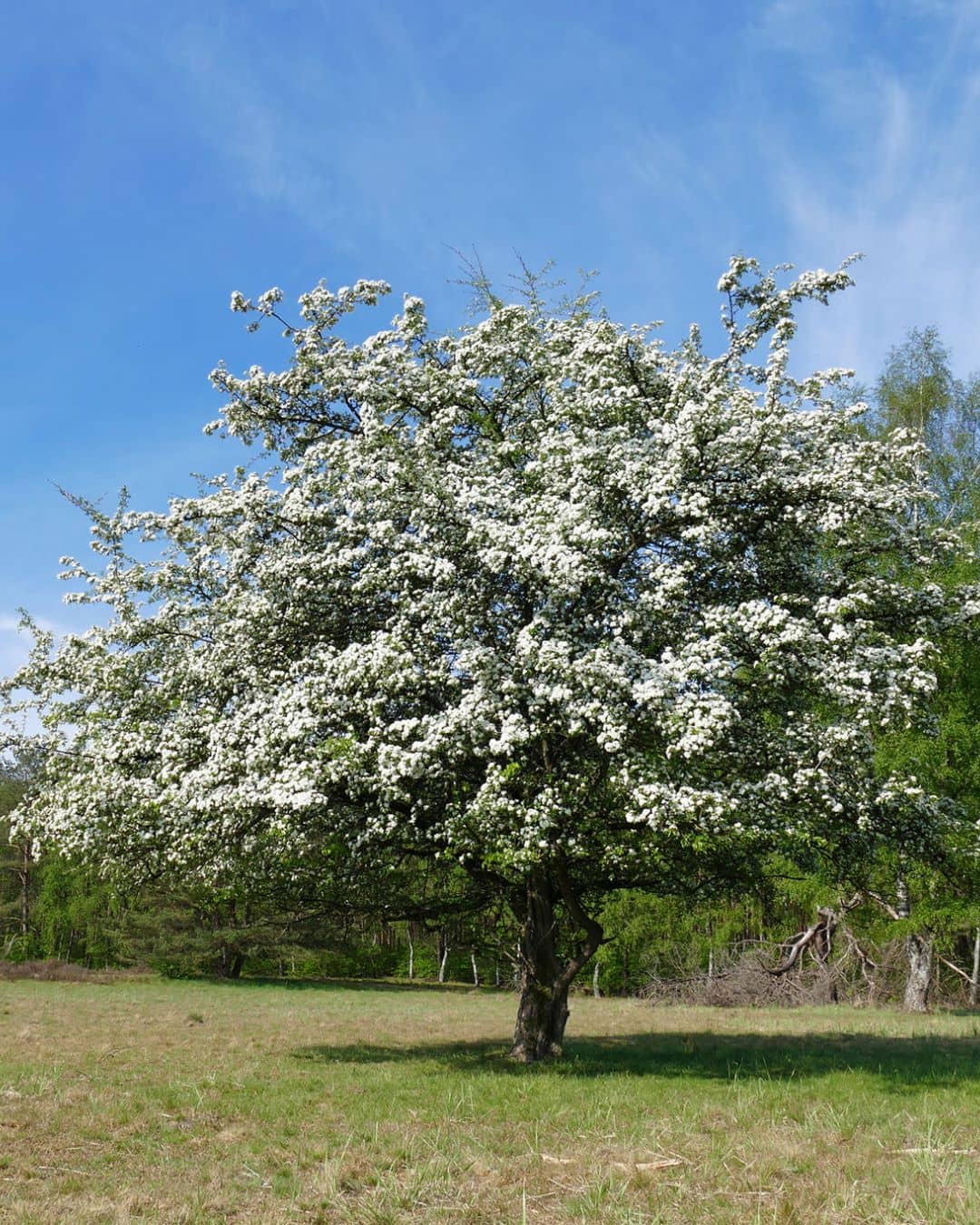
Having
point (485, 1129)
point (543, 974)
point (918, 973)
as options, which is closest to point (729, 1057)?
point (543, 974)

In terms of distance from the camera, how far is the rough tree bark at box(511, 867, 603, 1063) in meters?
17.9

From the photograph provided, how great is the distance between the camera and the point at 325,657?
50.1 ft

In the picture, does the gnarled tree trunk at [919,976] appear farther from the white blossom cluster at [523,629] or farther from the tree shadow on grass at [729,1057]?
the white blossom cluster at [523,629]

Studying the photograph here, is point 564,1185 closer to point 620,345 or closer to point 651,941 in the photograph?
point 620,345

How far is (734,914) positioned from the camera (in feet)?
147

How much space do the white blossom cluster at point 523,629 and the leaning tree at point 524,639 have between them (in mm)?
67

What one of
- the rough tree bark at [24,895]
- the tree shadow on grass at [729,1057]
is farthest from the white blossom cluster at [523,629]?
the rough tree bark at [24,895]

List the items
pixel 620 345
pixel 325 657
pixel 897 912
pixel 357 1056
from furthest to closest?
1. pixel 897 912
2. pixel 357 1056
3. pixel 620 345
4. pixel 325 657

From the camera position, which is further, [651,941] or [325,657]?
[651,941]

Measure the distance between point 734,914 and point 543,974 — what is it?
97.4 feet

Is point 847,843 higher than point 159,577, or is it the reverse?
point 159,577

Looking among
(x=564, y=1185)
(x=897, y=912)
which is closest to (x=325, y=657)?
(x=564, y=1185)

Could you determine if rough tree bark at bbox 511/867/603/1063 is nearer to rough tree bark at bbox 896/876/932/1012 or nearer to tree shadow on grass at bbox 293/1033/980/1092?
tree shadow on grass at bbox 293/1033/980/1092

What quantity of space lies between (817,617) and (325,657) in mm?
7756
